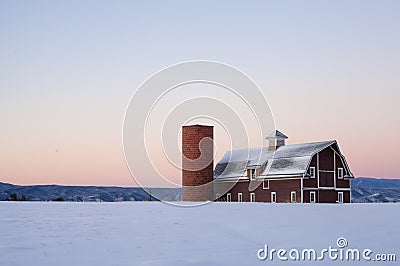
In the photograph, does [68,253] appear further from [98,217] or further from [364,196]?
[364,196]

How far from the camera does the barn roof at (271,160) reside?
4434 cm

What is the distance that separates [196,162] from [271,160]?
6848mm

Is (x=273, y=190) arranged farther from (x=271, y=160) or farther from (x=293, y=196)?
(x=271, y=160)

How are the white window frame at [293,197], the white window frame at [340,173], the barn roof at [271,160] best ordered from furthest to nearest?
1. the white window frame at [340,173]
2. the barn roof at [271,160]
3. the white window frame at [293,197]

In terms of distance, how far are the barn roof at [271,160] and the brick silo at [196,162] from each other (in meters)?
2.85

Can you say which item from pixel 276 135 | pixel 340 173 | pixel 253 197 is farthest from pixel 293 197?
pixel 276 135

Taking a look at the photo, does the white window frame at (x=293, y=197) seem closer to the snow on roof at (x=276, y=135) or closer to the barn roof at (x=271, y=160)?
the barn roof at (x=271, y=160)

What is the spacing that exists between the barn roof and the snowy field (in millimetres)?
31946

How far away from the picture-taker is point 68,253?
23.0 feet

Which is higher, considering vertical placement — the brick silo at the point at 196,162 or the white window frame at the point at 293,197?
the brick silo at the point at 196,162

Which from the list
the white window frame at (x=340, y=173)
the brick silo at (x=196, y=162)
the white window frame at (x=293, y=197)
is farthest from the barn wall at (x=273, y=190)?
the white window frame at (x=340, y=173)

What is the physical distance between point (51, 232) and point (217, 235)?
2.81 meters

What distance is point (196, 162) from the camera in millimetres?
49000

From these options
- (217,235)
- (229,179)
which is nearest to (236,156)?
(229,179)
